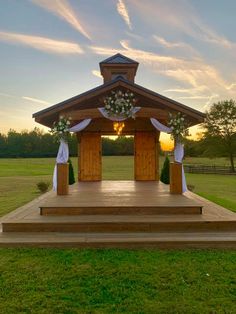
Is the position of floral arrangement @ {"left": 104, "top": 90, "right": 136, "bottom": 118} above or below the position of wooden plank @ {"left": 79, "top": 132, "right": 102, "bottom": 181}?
above

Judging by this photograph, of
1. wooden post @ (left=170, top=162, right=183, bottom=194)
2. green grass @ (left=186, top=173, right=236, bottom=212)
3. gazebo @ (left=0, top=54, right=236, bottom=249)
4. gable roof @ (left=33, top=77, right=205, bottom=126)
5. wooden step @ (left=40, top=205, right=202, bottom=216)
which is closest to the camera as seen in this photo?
gazebo @ (left=0, top=54, right=236, bottom=249)

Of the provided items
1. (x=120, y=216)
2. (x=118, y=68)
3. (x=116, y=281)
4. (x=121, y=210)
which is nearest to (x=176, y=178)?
(x=121, y=210)

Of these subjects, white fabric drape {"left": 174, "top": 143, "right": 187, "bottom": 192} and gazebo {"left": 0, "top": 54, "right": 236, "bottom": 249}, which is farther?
white fabric drape {"left": 174, "top": 143, "right": 187, "bottom": 192}

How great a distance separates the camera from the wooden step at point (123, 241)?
6043 mm

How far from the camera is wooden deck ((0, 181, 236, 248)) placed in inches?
240

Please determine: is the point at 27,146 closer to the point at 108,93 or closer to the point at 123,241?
the point at 108,93

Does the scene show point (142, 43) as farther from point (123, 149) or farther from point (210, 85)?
point (123, 149)

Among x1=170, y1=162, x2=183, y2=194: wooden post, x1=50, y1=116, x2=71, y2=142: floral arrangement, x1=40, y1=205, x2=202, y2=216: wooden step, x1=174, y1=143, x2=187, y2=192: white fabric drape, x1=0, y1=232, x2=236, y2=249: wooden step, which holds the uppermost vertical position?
x1=50, y1=116, x2=71, y2=142: floral arrangement

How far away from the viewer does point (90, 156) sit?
1547cm

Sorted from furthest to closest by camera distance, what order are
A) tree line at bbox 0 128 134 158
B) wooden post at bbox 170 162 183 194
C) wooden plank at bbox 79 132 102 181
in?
tree line at bbox 0 128 134 158 → wooden plank at bbox 79 132 102 181 → wooden post at bbox 170 162 183 194

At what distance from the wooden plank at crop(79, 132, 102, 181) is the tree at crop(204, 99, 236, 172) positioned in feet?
101

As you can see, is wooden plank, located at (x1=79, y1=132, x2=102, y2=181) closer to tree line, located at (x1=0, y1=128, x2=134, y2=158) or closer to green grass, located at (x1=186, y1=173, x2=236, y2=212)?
green grass, located at (x1=186, y1=173, x2=236, y2=212)

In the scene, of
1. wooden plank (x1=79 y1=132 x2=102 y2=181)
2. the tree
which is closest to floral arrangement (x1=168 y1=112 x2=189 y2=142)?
wooden plank (x1=79 y1=132 x2=102 y2=181)

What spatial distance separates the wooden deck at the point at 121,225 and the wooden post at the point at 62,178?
3.66 ft
